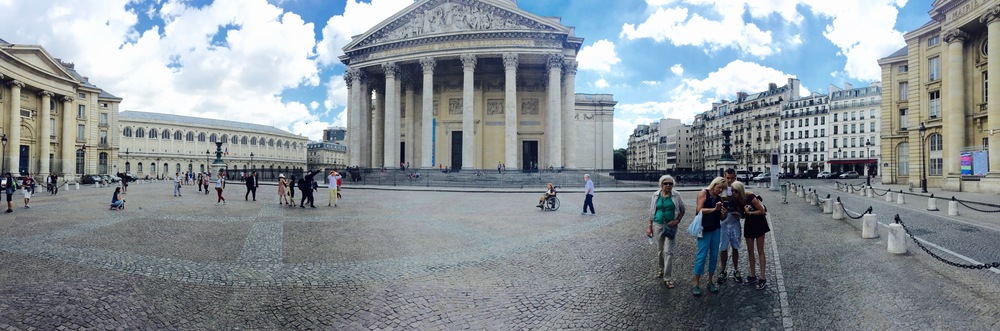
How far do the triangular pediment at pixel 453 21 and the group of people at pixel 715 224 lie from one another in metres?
35.5

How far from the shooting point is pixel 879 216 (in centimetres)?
1492

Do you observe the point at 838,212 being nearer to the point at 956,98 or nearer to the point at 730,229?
the point at 730,229

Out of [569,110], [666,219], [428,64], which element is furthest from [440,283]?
[569,110]

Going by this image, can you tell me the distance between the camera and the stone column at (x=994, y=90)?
2384 cm

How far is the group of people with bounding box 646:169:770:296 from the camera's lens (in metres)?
6.02

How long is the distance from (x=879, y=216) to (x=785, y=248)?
9066 millimetres

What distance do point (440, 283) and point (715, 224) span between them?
148 inches

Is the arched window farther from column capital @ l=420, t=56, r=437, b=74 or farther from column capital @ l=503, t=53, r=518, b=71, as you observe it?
column capital @ l=420, t=56, r=437, b=74

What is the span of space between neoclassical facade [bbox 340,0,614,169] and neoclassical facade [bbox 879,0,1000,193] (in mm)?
24844

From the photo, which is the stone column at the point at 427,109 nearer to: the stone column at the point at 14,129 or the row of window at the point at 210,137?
the stone column at the point at 14,129

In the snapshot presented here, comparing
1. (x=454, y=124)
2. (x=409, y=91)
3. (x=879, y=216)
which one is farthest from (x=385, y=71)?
(x=879, y=216)

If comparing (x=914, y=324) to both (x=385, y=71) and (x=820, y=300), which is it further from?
(x=385, y=71)

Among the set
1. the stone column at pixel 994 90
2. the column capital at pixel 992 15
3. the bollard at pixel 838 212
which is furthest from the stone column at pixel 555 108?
the bollard at pixel 838 212

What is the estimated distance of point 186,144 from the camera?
94688mm
